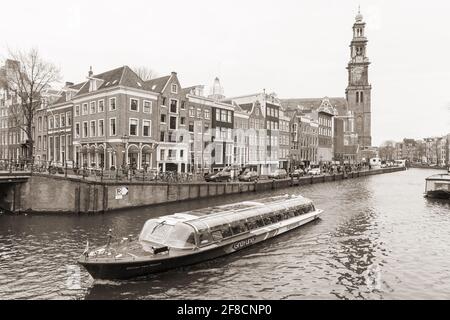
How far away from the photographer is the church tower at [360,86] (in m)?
141

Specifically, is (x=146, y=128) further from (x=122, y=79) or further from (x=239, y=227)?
(x=239, y=227)

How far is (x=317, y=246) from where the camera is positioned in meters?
25.2

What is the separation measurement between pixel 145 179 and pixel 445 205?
36.1m

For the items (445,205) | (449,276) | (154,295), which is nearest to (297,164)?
(445,205)

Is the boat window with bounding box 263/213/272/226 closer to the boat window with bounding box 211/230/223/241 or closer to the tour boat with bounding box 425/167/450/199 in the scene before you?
the boat window with bounding box 211/230/223/241

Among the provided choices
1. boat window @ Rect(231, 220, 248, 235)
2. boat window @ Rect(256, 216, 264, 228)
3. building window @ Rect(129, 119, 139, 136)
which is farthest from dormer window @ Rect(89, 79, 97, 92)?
boat window @ Rect(231, 220, 248, 235)

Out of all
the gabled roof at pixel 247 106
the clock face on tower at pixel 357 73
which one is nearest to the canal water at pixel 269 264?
the gabled roof at pixel 247 106

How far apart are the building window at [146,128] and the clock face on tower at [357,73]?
11108 cm

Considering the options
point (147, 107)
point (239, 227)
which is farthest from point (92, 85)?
point (239, 227)

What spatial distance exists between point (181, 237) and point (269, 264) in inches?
212

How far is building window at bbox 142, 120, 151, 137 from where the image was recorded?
51625 millimetres

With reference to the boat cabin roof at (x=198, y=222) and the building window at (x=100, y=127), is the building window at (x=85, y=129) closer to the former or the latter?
the building window at (x=100, y=127)
